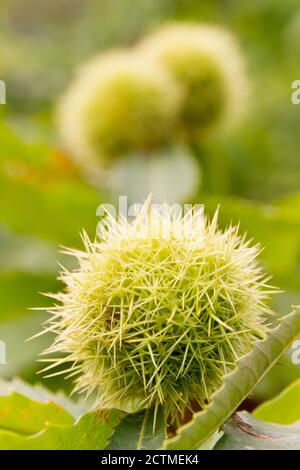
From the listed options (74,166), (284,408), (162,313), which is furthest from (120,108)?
(162,313)

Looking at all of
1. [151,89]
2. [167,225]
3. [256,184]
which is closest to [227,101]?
[151,89]

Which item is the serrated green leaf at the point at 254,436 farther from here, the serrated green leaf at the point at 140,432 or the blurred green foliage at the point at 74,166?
the blurred green foliage at the point at 74,166

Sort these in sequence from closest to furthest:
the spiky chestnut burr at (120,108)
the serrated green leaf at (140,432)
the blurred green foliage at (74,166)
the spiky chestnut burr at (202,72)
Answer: the serrated green leaf at (140,432) < the blurred green foliage at (74,166) < the spiky chestnut burr at (120,108) < the spiky chestnut burr at (202,72)

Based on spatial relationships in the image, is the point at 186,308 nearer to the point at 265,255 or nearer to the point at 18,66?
the point at 265,255

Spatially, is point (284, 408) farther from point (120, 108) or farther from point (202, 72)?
point (202, 72)

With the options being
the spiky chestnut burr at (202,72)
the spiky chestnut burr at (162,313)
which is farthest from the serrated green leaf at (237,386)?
the spiky chestnut burr at (202,72)
